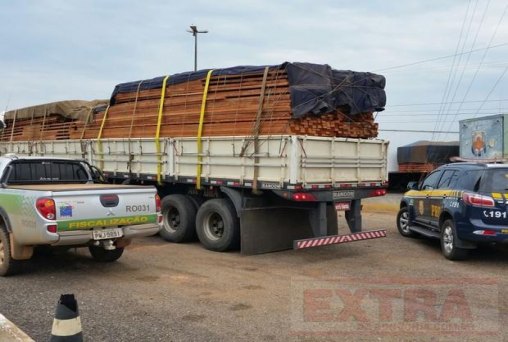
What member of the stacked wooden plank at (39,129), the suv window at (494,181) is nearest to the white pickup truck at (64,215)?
the suv window at (494,181)

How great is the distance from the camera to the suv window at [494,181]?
8.53 m

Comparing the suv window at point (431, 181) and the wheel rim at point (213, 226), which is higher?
the suv window at point (431, 181)

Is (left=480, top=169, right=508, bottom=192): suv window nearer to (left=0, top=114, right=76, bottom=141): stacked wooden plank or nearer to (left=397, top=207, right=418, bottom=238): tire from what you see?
(left=397, top=207, right=418, bottom=238): tire

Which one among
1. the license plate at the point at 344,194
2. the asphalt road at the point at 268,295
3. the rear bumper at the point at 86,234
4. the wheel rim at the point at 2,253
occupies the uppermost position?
the license plate at the point at 344,194

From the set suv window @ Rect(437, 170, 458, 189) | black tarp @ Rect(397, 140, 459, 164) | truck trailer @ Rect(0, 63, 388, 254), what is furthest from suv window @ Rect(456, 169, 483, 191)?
black tarp @ Rect(397, 140, 459, 164)

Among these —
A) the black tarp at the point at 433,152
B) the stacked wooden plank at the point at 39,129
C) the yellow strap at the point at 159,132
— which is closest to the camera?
the yellow strap at the point at 159,132

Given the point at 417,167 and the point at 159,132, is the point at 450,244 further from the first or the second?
the point at 417,167

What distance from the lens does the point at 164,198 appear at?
11133 mm

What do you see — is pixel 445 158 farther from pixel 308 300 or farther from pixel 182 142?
pixel 308 300

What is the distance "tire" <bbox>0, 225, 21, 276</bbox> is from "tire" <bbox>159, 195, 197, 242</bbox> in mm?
3667

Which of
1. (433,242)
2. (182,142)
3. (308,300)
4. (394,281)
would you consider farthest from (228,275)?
(433,242)

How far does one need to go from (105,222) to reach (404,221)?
23.1 feet

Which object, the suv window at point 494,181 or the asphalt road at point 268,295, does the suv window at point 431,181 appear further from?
the suv window at point 494,181

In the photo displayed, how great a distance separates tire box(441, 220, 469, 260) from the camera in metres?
8.81
